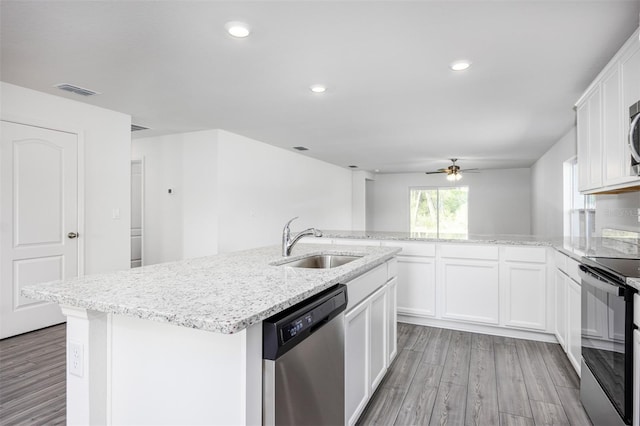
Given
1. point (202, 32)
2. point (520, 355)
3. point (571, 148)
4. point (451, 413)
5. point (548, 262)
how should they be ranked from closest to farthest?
point (451, 413), point (202, 32), point (520, 355), point (548, 262), point (571, 148)

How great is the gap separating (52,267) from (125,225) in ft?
2.86

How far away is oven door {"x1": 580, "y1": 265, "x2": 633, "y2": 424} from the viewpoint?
1484mm

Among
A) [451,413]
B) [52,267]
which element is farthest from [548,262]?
[52,267]

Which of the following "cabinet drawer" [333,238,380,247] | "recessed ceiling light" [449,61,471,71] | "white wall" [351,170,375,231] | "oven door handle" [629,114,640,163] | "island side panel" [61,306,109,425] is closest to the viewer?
"island side panel" [61,306,109,425]

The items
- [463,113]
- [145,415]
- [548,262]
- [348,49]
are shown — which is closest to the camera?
[145,415]

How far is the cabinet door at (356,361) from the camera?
66.2 inches

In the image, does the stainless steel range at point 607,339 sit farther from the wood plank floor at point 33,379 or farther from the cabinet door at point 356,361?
the wood plank floor at point 33,379

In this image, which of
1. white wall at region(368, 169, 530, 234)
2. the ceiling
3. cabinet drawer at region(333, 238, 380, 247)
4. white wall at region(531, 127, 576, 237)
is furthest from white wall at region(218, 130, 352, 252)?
white wall at region(531, 127, 576, 237)

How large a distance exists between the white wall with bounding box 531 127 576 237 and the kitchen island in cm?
503

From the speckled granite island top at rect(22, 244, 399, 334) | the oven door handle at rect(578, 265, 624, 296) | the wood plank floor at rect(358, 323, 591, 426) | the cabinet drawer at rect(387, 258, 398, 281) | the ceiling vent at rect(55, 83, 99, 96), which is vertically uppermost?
the ceiling vent at rect(55, 83, 99, 96)

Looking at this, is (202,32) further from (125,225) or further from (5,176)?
(125,225)

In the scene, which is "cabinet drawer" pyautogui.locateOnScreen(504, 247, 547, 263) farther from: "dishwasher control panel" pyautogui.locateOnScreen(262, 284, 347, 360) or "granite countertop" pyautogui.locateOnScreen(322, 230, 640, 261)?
"dishwasher control panel" pyautogui.locateOnScreen(262, 284, 347, 360)

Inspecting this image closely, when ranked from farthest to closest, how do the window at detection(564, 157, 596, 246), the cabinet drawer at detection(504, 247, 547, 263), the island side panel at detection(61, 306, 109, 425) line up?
the window at detection(564, 157, 596, 246)
the cabinet drawer at detection(504, 247, 547, 263)
the island side panel at detection(61, 306, 109, 425)

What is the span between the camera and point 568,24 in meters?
2.07
